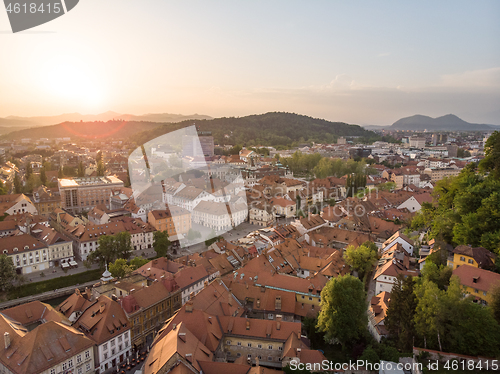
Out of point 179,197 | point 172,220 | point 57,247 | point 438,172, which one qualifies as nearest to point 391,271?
point 172,220

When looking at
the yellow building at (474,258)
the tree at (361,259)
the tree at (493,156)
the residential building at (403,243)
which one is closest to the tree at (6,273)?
the tree at (361,259)

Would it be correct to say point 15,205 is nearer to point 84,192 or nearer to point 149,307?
point 84,192

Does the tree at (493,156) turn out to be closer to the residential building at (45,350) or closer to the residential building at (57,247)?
the residential building at (45,350)

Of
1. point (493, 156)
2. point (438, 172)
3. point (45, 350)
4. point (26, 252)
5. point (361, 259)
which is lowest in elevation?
point (438, 172)

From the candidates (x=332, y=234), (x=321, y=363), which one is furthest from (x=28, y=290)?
(x=332, y=234)

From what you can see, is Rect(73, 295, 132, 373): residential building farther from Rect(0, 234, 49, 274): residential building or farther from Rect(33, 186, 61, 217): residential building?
Rect(33, 186, 61, 217): residential building
